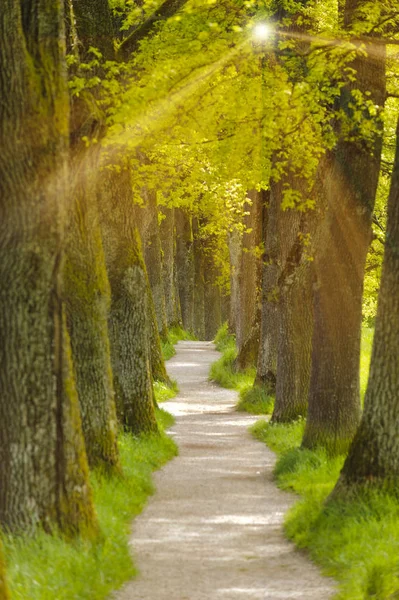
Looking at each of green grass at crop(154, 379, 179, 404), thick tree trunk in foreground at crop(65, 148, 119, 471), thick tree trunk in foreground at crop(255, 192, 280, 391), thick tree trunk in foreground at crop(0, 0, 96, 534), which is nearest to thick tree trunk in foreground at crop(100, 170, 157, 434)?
thick tree trunk in foreground at crop(65, 148, 119, 471)

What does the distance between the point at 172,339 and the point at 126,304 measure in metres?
31.4

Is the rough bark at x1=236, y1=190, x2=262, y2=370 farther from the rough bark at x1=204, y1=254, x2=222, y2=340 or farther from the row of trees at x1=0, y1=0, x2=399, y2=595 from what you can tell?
the rough bark at x1=204, y1=254, x2=222, y2=340

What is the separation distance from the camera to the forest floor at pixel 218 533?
8.94 m

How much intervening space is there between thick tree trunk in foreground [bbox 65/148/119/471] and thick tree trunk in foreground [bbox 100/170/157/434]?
12.8ft

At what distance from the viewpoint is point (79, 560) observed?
849cm

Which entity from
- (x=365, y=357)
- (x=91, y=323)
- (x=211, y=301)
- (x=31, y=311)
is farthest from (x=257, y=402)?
(x=211, y=301)

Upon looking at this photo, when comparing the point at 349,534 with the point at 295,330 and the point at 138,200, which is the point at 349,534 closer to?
the point at 295,330

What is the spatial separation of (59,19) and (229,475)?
26.3 ft

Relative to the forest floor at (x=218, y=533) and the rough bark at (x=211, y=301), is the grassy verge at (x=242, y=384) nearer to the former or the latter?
the forest floor at (x=218, y=533)

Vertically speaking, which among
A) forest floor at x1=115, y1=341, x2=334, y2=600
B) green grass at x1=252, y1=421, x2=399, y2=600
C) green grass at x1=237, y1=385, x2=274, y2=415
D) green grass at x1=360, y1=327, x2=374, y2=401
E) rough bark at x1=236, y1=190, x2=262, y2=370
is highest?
rough bark at x1=236, y1=190, x2=262, y2=370

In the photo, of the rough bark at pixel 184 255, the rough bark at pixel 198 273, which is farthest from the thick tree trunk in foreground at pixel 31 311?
the rough bark at pixel 198 273

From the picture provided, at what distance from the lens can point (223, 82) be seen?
49.8ft

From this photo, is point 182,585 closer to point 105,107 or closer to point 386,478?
point 386,478

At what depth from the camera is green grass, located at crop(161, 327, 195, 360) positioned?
41.3 meters
